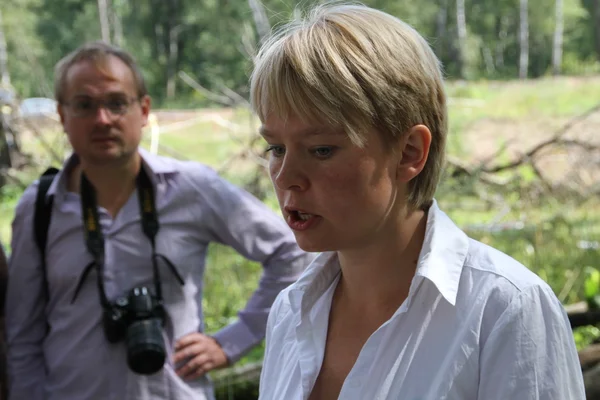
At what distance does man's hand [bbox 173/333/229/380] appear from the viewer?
7.73 feet

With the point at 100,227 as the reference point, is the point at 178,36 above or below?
below

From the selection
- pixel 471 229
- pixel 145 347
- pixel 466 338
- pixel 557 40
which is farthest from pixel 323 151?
pixel 557 40

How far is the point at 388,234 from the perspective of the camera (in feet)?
4.15

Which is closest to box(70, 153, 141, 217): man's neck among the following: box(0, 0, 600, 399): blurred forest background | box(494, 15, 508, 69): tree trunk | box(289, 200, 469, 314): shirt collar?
box(0, 0, 600, 399): blurred forest background

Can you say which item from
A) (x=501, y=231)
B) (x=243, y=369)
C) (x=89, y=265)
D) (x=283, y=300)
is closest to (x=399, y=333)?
(x=283, y=300)

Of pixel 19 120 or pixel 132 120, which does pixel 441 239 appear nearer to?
pixel 132 120

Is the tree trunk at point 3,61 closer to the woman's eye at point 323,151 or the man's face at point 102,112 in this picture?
the man's face at point 102,112

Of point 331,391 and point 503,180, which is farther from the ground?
point 331,391

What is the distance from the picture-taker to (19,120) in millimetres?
8031

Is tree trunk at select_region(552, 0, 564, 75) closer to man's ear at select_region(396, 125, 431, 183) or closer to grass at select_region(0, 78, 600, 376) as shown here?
grass at select_region(0, 78, 600, 376)

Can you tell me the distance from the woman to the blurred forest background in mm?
299

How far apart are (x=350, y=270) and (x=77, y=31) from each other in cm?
1007

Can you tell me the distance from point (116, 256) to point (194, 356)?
38 cm

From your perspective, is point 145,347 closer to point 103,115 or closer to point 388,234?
point 103,115
